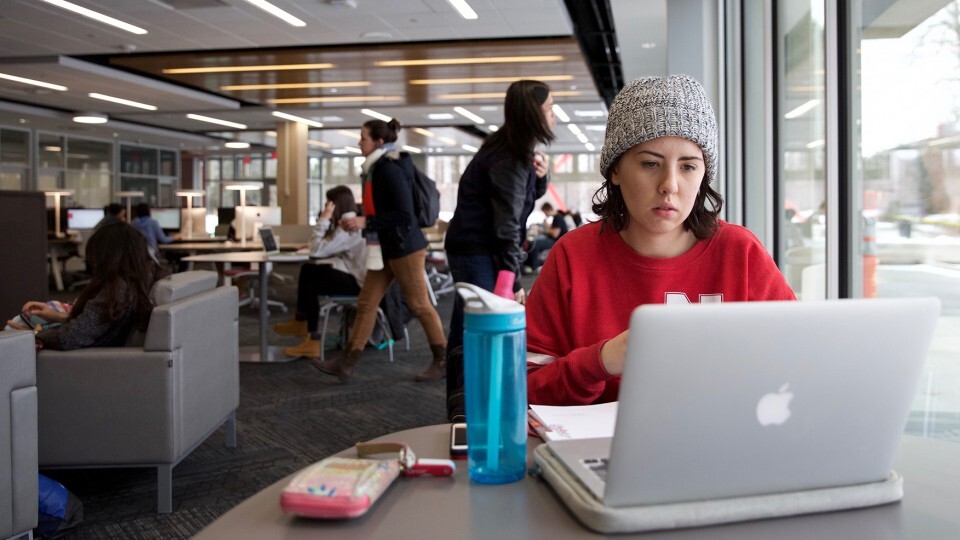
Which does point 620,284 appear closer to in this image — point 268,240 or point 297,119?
point 268,240

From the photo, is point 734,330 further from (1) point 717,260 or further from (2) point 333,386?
(2) point 333,386

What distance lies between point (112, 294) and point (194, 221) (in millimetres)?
8356

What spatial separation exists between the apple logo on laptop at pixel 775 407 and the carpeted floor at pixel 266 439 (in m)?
2.30

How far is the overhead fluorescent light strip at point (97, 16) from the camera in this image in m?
7.18

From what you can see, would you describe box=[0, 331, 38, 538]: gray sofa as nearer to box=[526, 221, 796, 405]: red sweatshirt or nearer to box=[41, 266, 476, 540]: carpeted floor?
box=[41, 266, 476, 540]: carpeted floor

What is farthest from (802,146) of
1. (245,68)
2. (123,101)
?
(123,101)

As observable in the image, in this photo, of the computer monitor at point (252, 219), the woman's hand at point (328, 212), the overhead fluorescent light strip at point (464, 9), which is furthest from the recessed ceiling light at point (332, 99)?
the woman's hand at point (328, 212)

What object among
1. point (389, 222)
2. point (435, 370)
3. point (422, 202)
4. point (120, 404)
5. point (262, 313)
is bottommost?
point (435, 370)

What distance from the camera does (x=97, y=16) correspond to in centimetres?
762

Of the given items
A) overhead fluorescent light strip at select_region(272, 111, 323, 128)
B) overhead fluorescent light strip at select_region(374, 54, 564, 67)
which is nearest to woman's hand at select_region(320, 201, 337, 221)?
overhead fluorescent light strip at select_region(374, 54, 564, 67)

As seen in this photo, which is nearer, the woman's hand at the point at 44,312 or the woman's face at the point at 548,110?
the woman's face at the point at 548,110

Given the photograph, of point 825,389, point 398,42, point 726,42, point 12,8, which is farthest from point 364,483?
point 398,42

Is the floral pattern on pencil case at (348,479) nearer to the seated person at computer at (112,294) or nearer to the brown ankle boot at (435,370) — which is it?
the seated person at computer at (112,294)

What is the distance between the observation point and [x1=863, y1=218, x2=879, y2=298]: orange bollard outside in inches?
109
